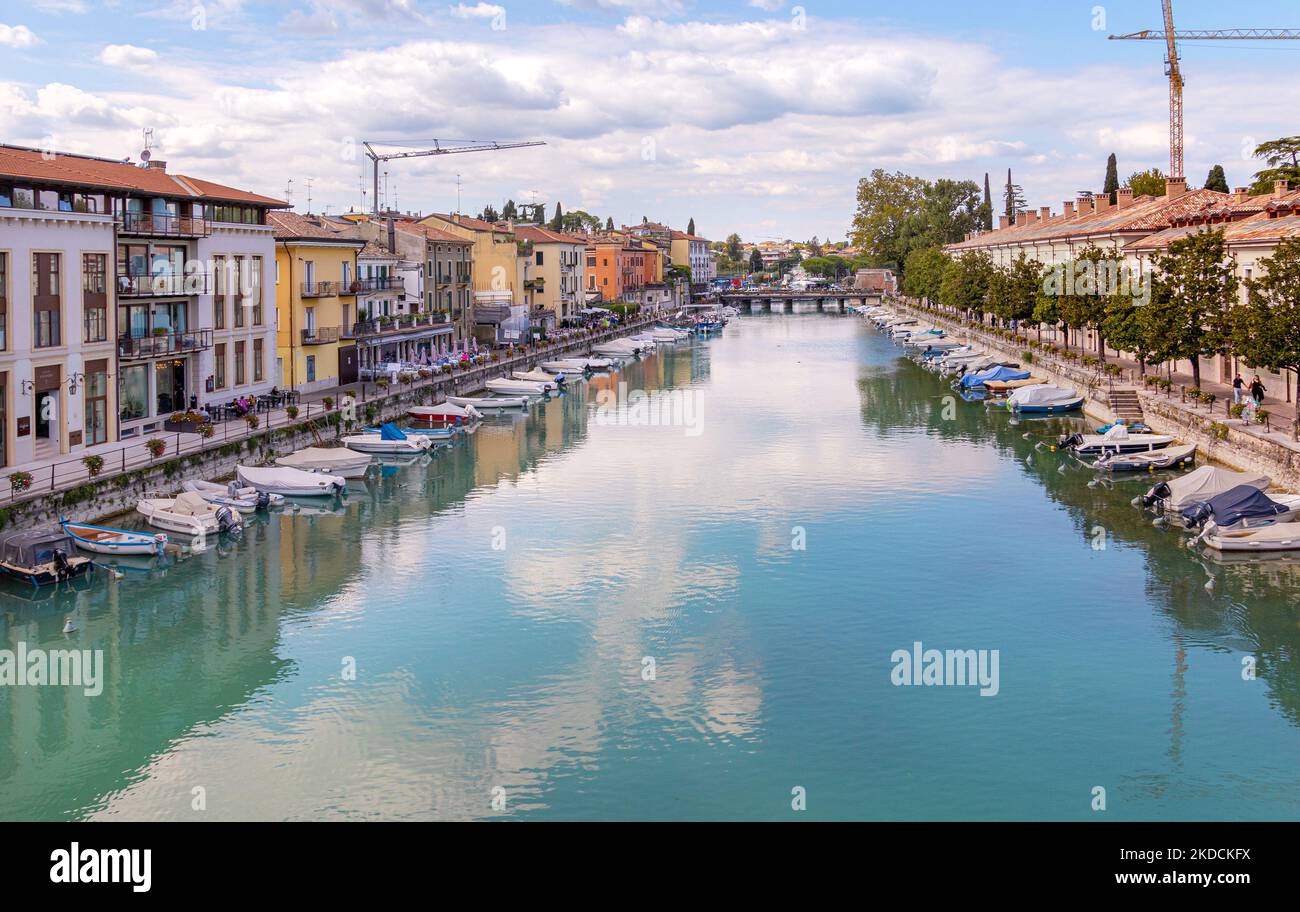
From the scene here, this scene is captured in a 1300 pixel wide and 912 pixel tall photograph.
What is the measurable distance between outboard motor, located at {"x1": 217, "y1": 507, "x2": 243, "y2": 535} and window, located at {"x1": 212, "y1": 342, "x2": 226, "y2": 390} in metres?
15.0

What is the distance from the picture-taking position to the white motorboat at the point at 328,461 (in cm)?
4547

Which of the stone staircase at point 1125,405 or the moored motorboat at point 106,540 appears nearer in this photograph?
the moored motorboat at point 106,540

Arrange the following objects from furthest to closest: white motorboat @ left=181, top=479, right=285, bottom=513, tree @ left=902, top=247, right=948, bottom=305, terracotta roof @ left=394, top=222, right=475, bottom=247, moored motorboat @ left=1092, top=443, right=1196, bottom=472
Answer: tree @ left=902, top=247, right=948, bottom=305 → terracotta roof @ left=394, top=222, right=475, bottom=247 → moored motorboat @ left=1092, top=443, right=1196, bottom=472 → white motorboat @ left=181, top=479, right=285, bottom=513

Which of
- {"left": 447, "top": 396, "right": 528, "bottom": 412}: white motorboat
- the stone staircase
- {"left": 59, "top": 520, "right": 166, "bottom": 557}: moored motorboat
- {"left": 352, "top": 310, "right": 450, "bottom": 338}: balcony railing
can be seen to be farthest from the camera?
{"left": 447, "top": 396, "right": 528, "bottom": 412}: white motorboat

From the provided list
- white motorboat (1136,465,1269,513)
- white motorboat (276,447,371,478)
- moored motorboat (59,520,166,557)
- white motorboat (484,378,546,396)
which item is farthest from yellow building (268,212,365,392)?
white motorboat (1136,465,1269,513)

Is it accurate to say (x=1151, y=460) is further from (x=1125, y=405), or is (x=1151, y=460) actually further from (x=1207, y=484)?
(x=1125, y=405)

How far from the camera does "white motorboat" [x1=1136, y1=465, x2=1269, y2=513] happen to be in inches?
1432

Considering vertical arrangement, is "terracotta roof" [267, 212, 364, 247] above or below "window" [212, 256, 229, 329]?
above

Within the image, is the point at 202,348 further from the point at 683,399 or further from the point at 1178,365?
the point at 1178,365

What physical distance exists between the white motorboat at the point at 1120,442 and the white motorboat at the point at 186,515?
32.3 m

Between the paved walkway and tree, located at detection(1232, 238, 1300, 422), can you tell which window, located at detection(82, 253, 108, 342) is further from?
tree, located at detection(1232, 238, 1300, 422)

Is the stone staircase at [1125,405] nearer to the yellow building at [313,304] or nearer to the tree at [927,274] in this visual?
the yellow building at [313,304]

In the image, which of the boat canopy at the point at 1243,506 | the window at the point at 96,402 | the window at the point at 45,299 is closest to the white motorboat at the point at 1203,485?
the boat canopy at the point at 1243,506

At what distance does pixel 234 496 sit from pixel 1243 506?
30.9 metres
